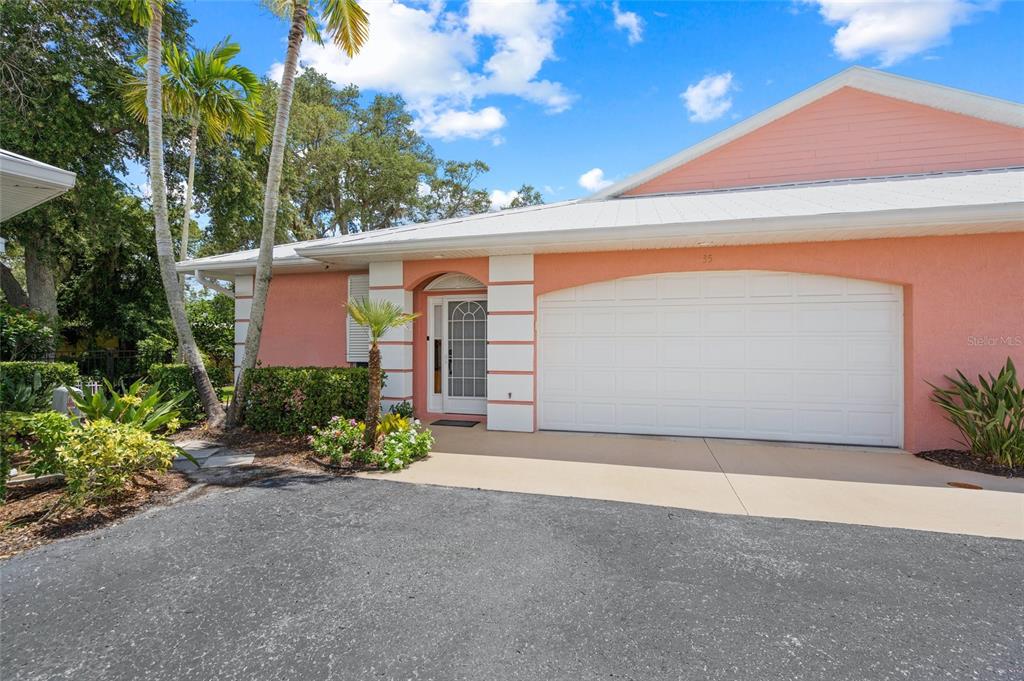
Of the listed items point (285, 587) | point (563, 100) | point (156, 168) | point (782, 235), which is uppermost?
point (563, 100)

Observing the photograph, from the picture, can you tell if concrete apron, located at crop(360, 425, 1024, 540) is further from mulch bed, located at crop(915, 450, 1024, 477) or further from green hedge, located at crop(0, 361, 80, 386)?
green hedge, located at crop(0, 361, 80, 386)

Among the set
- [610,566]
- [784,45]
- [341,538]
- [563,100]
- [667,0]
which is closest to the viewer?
[610,566]

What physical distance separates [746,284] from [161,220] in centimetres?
939

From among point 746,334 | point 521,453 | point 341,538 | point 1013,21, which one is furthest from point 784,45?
point 341,538

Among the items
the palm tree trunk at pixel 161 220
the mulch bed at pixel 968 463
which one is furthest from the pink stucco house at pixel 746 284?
the palm tree trunk at pixel 161 220

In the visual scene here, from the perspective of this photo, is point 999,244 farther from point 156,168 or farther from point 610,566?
point 156,168

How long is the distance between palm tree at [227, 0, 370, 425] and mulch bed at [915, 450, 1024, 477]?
32.6 feet

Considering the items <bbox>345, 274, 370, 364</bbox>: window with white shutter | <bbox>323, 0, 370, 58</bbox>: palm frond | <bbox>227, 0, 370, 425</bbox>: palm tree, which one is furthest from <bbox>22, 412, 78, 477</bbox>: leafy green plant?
<bbox>323, 0, 370, 58</bbox>: palm frond

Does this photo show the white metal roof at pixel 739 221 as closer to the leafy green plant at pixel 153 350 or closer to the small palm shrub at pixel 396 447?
the small palm shrub at pixel 396 447

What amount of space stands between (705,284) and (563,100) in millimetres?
6763

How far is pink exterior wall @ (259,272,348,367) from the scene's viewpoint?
31.5 feet

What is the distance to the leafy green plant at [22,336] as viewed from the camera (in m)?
9.59

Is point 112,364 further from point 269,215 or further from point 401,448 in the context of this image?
point 401,448

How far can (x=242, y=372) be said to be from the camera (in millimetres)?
7395
